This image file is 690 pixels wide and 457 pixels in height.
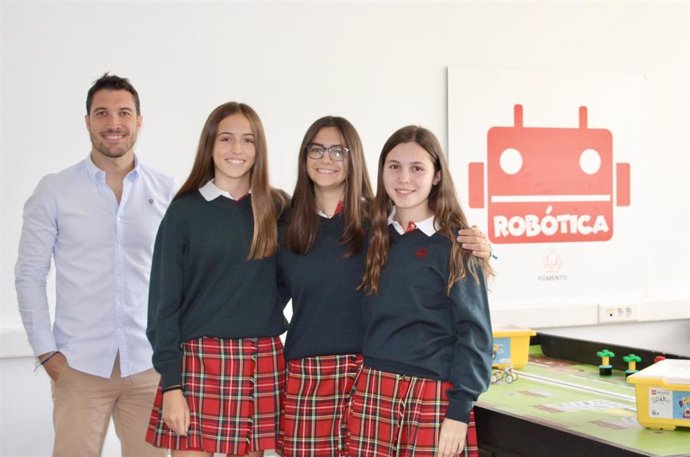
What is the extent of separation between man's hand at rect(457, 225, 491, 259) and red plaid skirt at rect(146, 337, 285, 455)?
20.6 inches

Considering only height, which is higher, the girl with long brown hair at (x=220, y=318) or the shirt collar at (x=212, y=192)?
the shirt collar at (x=212, y=192)

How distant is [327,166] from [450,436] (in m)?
0.67

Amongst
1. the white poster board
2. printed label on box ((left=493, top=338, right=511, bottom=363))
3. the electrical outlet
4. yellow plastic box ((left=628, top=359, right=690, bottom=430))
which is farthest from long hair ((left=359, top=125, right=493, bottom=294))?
the electrical outlet

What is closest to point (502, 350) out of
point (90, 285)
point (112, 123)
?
point (90, 285)

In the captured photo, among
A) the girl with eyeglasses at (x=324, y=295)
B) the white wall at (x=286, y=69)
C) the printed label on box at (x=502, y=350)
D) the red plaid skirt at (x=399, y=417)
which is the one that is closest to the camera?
the red plaid skirt at (x=399, y=417)

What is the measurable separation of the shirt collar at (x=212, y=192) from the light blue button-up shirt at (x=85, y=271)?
47 centimetres

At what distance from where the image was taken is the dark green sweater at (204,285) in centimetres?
184

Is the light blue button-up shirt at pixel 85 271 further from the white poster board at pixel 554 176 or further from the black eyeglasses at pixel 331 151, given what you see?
the white poster board at pixel 554 176

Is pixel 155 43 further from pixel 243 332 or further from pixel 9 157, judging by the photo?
pixel 243 332

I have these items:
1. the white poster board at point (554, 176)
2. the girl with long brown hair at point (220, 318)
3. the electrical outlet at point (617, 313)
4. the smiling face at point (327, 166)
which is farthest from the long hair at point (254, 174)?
the electrical outlet at point (617, 313)

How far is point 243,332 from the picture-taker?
186 centimetres

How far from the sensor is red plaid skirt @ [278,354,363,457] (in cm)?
184

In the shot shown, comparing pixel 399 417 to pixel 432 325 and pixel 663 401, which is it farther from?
pixel 663 401

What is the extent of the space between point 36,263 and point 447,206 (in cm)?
116
